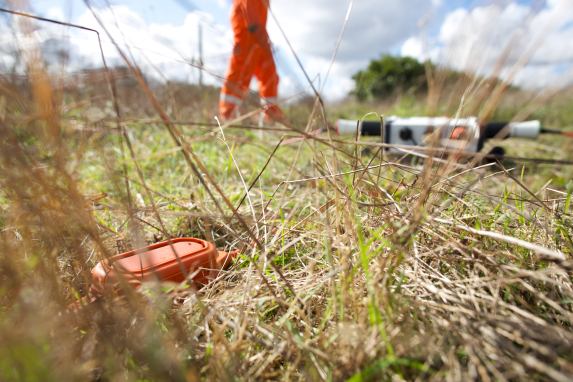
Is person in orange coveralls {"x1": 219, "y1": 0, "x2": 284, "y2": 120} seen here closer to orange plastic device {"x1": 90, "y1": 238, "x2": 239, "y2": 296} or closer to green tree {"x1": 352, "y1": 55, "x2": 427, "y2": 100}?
orange plastic device {"x1": 90, "y1": 238, "x2": 239, "y2": 296}

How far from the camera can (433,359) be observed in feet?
1.73

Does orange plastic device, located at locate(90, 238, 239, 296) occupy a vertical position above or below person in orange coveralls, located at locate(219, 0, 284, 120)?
below

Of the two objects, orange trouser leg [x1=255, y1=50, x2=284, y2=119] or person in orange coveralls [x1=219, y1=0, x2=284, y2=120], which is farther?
orange trouser leg [x1=255, y1=50, x2=284, y2=119]

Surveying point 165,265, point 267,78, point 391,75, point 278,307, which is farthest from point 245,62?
point 391,75

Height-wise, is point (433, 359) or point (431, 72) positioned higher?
point (431, 72)

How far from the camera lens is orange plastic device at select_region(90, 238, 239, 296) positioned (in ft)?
2.48

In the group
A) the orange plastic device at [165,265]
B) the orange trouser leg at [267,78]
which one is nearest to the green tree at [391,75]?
the orange trouser leg at [267,78]

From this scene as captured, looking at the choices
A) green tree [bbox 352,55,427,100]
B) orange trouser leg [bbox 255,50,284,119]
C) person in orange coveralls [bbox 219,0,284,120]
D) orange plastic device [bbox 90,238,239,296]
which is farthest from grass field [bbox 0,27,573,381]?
green tree [bbox 352,55,427,100]

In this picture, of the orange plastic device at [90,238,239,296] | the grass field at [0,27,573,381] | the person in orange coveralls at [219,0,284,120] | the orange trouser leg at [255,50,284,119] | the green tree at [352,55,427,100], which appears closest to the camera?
the grass field at [0,27,573,381]

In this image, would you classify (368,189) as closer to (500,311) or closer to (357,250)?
(357,250)

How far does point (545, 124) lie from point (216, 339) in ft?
23.6

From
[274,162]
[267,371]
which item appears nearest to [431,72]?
[267,371]

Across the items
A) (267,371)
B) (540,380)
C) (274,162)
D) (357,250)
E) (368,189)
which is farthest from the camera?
(274,162)

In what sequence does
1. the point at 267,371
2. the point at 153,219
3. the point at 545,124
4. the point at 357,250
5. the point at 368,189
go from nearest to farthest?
1. the point at 267,371
2. the point at 357,250
3. the point at 368,189
4. the point at 153,219
5. the point at 545,124
